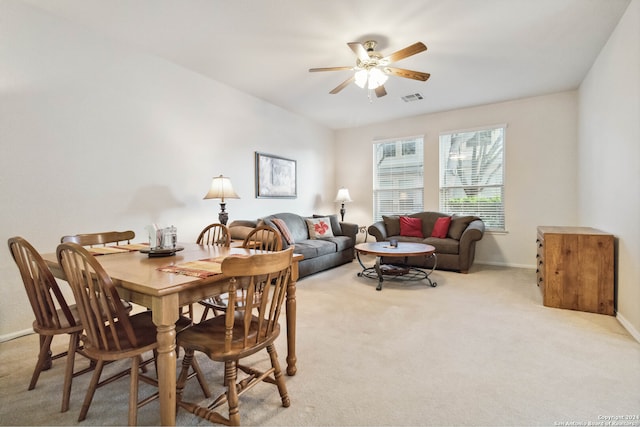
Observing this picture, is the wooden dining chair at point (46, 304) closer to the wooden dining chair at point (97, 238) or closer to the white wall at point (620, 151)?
the wooden dining chair at point (97, 238)

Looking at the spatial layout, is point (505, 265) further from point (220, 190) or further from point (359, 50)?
point (220, 190)

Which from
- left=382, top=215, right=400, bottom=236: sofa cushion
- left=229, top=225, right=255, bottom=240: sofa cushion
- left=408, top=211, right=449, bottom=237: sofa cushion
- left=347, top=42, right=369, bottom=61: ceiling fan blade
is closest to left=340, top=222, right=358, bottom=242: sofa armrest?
left=382, top=215, right=400, bottom=236: sofa cushion

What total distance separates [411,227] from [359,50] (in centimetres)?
342

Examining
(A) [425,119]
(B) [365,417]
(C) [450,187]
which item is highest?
(A) [425,119]

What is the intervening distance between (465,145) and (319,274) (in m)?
3.42

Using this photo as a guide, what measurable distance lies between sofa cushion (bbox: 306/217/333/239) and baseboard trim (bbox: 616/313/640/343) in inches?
142

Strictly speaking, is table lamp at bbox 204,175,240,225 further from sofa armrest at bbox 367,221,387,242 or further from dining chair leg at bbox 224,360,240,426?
dining chair leg at bbox 224,360,240,426

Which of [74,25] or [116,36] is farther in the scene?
[116,36]

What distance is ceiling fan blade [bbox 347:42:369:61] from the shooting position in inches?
104

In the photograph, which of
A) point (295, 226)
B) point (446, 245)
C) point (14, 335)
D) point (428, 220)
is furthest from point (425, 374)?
point (428, 220)

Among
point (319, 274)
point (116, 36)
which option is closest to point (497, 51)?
point (319, 274)

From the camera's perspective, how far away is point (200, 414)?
144cm

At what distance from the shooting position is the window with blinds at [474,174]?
5180 mm

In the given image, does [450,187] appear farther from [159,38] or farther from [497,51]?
[159,38]
